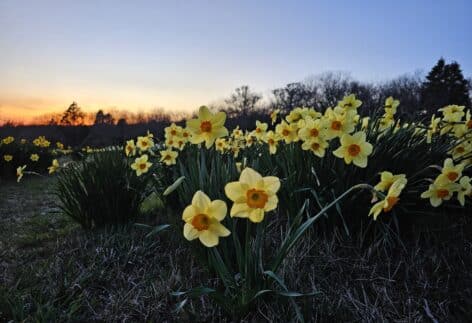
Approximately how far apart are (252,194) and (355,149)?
86 centimetres

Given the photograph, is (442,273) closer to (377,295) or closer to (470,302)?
(470,302)

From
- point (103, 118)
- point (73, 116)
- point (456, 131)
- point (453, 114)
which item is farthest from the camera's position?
point (103, 118)

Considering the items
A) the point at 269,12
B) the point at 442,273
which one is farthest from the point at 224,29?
the point at 442,273

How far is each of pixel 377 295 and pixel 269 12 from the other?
30.5 feet

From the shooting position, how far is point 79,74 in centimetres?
1421

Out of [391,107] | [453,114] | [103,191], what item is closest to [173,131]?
[103,191]

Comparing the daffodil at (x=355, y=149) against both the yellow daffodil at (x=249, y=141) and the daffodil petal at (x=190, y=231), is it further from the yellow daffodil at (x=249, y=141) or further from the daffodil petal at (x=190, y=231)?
the yellow daffodil at (x=249, y=141)

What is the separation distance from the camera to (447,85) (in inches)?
1346

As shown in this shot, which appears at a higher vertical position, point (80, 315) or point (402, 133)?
point (402, 133)

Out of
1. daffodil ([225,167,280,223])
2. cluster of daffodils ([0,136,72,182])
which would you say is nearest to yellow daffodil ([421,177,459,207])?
daffodil ([225,167,280,223])

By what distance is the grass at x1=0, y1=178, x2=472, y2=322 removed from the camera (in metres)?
1.47

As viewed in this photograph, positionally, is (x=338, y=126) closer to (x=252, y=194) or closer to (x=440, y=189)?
(x=440, y=189)

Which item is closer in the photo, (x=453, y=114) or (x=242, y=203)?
(x=242, y=203)

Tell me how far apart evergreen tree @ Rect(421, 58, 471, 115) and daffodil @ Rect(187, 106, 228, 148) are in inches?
1329
